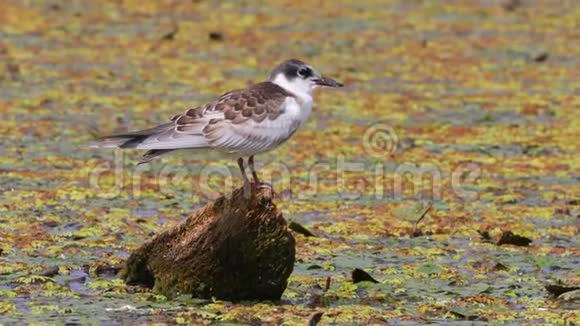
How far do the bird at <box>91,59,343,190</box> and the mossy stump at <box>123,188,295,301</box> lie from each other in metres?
0.48

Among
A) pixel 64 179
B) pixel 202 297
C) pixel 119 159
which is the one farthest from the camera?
pixel 119 159

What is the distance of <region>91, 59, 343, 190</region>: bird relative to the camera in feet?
28.3

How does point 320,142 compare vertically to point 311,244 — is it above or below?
above

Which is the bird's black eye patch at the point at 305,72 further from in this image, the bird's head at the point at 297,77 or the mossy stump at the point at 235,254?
the mossy stump at the point at 235,254

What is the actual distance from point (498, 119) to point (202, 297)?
610 centimetres

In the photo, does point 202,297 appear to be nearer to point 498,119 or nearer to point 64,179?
point 64,179

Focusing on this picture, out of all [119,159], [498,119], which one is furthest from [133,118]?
[498,119]

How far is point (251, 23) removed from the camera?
56.3ft
